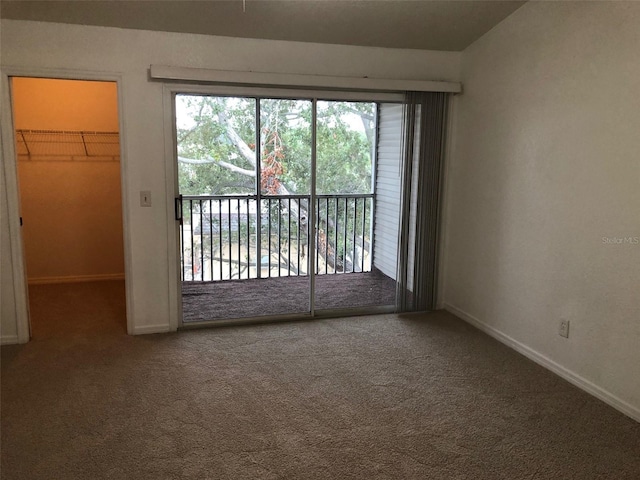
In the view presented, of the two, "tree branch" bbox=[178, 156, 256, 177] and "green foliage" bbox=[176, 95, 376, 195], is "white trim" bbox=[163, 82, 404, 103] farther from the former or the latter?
"tree branch" bbox=[178, 156, 256, 177]

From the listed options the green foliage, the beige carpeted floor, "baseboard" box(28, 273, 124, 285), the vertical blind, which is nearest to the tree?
the green foliage

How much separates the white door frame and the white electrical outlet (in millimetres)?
2967

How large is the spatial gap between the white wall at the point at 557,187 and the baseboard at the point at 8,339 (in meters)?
3.44

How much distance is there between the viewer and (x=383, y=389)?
2803mm

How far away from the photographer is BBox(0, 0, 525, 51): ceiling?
9.91 ft

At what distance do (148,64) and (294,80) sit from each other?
3.37ft

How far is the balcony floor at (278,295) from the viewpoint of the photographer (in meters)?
4.18

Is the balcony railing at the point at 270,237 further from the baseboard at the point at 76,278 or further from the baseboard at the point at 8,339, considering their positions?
the baseboard at the point at 8,339

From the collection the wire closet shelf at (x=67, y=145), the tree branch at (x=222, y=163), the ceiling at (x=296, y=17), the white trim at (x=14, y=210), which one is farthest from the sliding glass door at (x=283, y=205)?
the wire closet shelf at (x=67, y=145)

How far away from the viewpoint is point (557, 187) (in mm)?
2984

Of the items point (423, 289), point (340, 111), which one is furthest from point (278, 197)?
point (423, 289)

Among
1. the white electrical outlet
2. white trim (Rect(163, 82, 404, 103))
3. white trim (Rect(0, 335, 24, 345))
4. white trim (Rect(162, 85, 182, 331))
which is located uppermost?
white trim (Rect(163, 82, 404, 103))

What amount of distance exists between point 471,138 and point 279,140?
1599 mm

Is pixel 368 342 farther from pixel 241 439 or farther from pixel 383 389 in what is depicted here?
pixel 241 439
